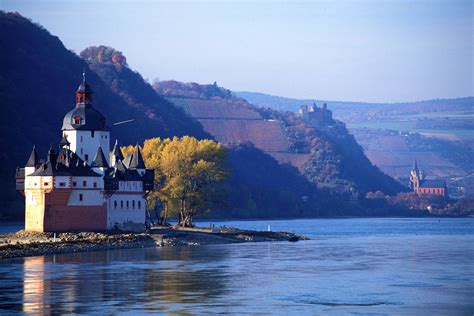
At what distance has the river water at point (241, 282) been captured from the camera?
5578 centimetres

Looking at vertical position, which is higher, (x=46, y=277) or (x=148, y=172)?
(x=148, y=172)

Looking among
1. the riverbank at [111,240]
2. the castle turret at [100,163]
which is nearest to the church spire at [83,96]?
the castle turret at [100,163]

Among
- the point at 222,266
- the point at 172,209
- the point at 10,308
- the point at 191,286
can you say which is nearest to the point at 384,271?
the point at 222,266

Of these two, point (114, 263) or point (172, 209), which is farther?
point (172, 209)

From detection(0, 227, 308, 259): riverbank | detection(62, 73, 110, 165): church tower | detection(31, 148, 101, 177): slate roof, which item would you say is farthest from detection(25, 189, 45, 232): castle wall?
detection(62, 73, 110, 165): church tower

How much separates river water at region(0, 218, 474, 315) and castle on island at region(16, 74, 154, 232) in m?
7.99

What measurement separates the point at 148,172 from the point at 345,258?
26673 millimetres

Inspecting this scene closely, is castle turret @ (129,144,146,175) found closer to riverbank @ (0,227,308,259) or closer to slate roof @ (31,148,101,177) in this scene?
riverbank @ (0,227,308,259)

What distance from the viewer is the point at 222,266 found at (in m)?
77.6

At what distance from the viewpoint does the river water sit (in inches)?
2196

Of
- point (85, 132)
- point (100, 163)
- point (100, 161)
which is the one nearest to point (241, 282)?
point (100, 163)

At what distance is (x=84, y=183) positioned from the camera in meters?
98.2

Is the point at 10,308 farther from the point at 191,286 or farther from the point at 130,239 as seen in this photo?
the point at 130,239

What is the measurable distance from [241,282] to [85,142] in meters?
41.6
